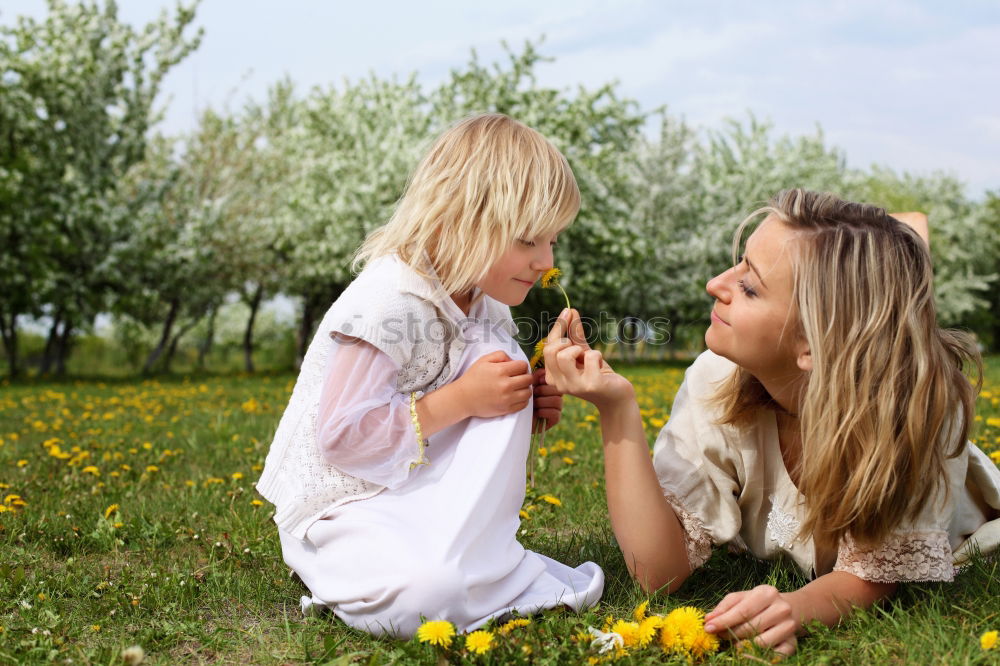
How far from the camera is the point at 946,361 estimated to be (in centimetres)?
210

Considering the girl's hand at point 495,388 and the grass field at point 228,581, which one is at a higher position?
the girl's hand at point 495,388

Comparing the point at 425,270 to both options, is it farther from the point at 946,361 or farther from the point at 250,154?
the point at 250,154

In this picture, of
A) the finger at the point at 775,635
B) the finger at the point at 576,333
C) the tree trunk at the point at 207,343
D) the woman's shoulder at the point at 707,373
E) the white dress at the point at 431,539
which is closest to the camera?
the finger at the point at 775,635

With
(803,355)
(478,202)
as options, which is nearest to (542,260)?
(478,202)

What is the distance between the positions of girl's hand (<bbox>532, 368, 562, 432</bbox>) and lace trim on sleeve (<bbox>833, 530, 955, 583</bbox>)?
0.85 metres

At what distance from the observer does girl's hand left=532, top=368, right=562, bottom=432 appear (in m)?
2.43

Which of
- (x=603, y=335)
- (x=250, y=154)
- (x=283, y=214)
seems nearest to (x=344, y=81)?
(x=283, y=214)

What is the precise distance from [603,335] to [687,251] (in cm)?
273

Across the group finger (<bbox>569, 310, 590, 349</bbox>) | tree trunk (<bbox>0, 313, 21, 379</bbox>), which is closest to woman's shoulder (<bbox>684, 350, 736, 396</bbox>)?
finger (<bbox>569, 310, 590, 349</bbox>)

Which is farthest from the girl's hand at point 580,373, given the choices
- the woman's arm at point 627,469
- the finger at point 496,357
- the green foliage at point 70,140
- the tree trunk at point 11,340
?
the tree trunk at point 11,340

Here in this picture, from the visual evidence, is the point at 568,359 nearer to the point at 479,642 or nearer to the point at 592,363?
the point at 592,363

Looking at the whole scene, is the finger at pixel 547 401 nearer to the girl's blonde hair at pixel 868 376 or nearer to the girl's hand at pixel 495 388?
the girl's hand at pixel 495 388

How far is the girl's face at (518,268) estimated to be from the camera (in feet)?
7.69

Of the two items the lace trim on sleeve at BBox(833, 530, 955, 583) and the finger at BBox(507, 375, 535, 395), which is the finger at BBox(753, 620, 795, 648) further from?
the finger at BBox(507, 375, 535, 395)
